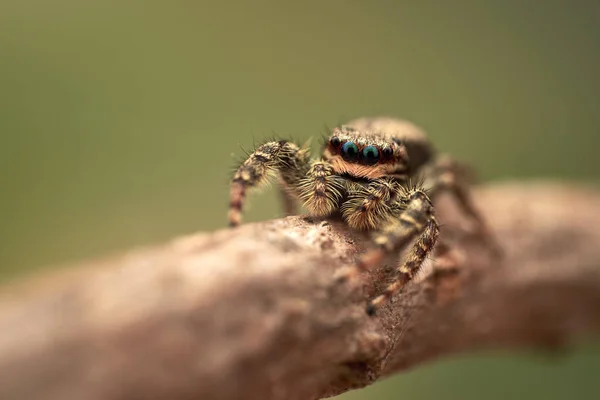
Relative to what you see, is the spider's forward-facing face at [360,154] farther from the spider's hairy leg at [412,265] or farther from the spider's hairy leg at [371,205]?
the spider's hairy leg at [412,265]

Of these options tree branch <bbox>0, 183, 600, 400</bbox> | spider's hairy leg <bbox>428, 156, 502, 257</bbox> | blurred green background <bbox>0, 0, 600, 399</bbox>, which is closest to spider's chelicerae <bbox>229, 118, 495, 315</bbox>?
tree branch <bbox>0, 183, 600, 400</bbox>

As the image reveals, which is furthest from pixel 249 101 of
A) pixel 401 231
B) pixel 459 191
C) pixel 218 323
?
pixel 218 323

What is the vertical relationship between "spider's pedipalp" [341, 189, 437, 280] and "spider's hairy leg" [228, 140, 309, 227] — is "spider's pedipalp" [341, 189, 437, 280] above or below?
below

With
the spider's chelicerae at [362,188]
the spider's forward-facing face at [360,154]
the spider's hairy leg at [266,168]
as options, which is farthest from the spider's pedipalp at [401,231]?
the spider's hairy leg at [266,168]

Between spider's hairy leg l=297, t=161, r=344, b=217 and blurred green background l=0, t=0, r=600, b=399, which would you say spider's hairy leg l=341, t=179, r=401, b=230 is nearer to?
spider's hairy leg l=297, t=161, r=344, b=217

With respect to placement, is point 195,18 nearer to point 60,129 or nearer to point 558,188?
point 60,129
